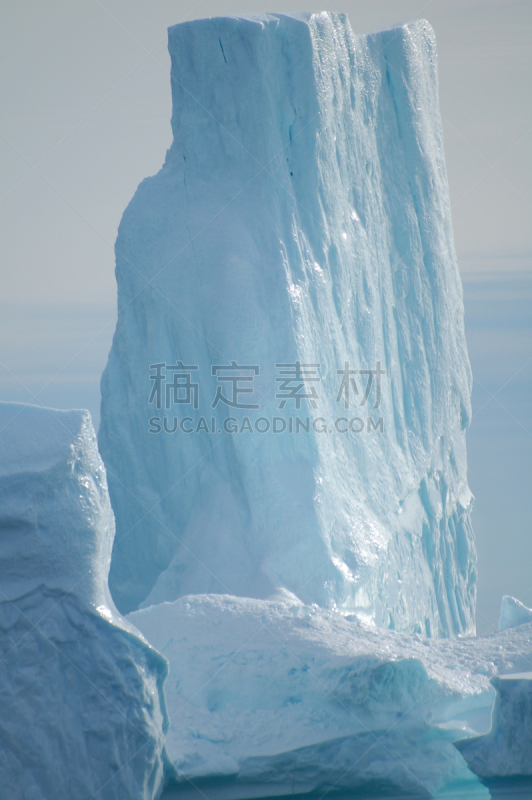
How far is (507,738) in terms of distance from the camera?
170 inches

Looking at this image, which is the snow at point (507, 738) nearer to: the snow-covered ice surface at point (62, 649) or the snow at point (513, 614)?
the snow-covered ice surface at point (62, 649)

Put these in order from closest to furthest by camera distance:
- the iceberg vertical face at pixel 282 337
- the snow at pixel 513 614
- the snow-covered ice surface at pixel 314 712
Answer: the snow-covered ice surface at pixel 314 712 < the snow at pixel 513 614 < the iceberg vertical face at pixel 282 337

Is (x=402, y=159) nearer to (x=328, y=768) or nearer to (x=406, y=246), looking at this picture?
(x=406, y=246)

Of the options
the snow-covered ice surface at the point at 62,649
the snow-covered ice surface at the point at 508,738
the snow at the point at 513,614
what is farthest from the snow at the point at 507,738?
the snow at the point at 513,614

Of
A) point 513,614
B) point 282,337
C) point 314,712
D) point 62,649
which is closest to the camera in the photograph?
point 62,649

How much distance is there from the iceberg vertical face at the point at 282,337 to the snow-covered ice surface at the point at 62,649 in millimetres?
2489

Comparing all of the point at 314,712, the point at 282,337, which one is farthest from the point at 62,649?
the point at 282,337

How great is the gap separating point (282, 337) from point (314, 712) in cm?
300

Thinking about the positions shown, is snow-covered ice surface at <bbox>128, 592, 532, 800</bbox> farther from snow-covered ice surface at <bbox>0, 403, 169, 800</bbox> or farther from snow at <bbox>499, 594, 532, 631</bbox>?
snow at <bbox>499, 594, 532, 631</bbox>

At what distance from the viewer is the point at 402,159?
8.28m

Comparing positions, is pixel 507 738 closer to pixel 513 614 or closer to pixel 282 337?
pixel 513 614

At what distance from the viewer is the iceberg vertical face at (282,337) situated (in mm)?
6781

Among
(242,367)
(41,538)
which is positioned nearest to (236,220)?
(242,367)

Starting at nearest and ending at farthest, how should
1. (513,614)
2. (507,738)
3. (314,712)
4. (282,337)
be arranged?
(507,738) < (314,712) < (513,614) < (282,337)
